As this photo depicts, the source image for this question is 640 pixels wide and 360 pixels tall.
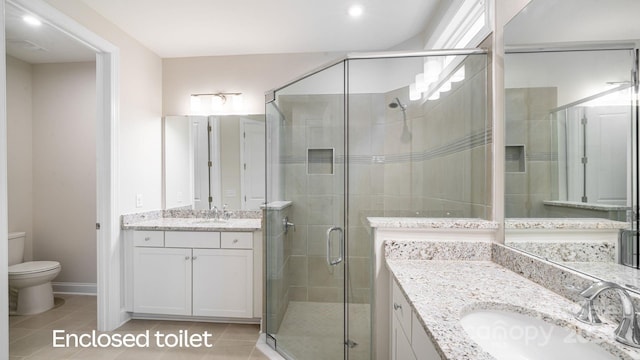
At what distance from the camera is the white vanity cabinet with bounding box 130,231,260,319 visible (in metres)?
2.29

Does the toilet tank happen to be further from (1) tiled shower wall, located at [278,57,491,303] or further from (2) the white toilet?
(1) tiled shower wall, located at [278,57,491,303]

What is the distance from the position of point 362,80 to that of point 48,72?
11.3 feet

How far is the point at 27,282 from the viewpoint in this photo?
2.37 m

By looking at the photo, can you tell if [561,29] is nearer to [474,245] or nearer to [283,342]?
[474,245]

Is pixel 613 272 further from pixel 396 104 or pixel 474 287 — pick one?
pixel 396 104

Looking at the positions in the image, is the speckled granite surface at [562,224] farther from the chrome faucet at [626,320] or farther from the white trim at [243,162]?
the white trim at [243,162]

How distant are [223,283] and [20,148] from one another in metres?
2.62

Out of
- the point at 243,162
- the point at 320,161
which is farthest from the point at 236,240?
the point at 320,161

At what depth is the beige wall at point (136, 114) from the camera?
7.35ft

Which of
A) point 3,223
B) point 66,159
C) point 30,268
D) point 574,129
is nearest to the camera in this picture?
point 574,129

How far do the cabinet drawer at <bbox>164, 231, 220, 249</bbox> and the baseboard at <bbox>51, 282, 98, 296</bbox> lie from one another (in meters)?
1.42

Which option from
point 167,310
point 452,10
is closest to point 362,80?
point 452,10

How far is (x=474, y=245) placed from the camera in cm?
139

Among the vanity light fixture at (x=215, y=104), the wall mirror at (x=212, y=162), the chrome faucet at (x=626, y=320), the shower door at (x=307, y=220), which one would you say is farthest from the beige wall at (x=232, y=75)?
the chrome faucet at (x=626, y=320)
